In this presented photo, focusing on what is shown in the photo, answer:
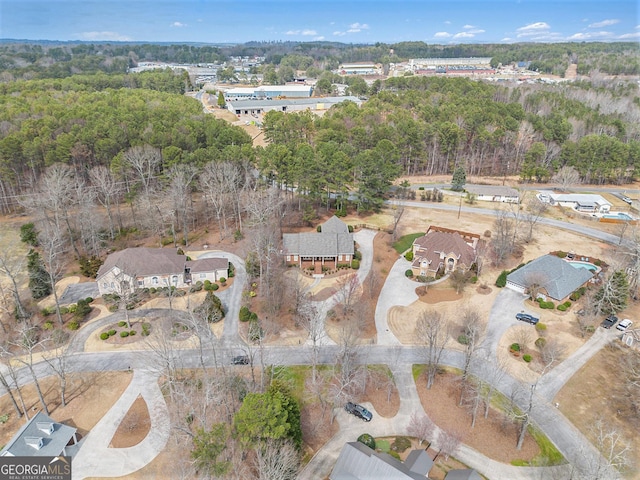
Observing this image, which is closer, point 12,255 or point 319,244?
point 319,244

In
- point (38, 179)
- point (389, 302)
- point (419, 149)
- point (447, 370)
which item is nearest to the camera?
point (447, 370)

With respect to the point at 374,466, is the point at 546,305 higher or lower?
lower

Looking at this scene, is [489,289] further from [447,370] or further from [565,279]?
[447,370]

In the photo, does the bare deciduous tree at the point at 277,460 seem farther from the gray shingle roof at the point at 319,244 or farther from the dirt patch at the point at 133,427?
the gray shingle roof at the point at 319,244

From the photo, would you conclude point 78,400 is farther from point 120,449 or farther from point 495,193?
point 495,193

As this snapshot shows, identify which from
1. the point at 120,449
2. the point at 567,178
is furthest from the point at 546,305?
the point at 567,178

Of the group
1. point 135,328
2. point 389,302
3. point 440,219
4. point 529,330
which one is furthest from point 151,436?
point 440,219

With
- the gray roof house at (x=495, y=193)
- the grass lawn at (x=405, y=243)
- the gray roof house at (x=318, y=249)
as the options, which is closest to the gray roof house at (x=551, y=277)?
the grass lawn at (x=405, y=243)
